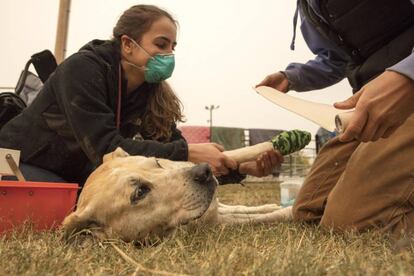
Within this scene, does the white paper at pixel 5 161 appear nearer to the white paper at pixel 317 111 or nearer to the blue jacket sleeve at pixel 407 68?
the white paper at pixel 317 111

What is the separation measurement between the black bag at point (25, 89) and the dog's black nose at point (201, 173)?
1.75 meters

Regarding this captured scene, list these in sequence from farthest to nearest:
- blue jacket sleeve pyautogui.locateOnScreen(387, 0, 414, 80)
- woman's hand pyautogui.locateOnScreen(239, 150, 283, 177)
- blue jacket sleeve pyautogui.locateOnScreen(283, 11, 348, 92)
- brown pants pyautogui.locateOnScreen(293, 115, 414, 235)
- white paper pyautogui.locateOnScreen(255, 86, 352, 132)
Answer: blue jacket sleeve pyautogui.locateOnScreen(283, 11, 348, 92) < woman's hand pyautogui.locateOnScreen(239, 150, 283, 177) < brown pants pyautogui.locateOnScreen(293, 115, 414, 235) < white paper pyautogui.locateOnScreen(255, 86, 352, 132) < blue jacket sleeve pyautogui.locateOnScreen(387, 0, 414, 80)

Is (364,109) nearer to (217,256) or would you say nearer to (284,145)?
(217,256)

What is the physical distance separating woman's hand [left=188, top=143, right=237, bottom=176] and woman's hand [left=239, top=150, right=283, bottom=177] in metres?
0.08

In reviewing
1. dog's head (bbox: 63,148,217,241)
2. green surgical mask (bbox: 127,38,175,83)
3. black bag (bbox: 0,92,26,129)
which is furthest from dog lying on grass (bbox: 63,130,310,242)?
black bag (bbox: 0,92,26,129)

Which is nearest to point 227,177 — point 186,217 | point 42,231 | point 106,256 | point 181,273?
point 186,217

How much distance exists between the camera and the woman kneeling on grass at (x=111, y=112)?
8.41 ft

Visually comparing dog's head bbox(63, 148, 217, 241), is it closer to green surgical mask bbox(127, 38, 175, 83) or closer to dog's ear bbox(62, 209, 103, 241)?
dog's ear bbox(62, 209, 103, 241)

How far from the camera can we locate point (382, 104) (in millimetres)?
1347

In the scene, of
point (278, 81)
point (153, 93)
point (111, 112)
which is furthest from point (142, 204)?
point (153, 93)

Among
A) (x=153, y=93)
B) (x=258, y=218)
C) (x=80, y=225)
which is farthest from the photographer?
(x=153, y=93)

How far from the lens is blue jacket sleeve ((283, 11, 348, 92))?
2.78 meters

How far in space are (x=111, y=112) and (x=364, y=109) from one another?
167cm

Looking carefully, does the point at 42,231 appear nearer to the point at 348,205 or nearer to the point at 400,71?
the point at 348,205
